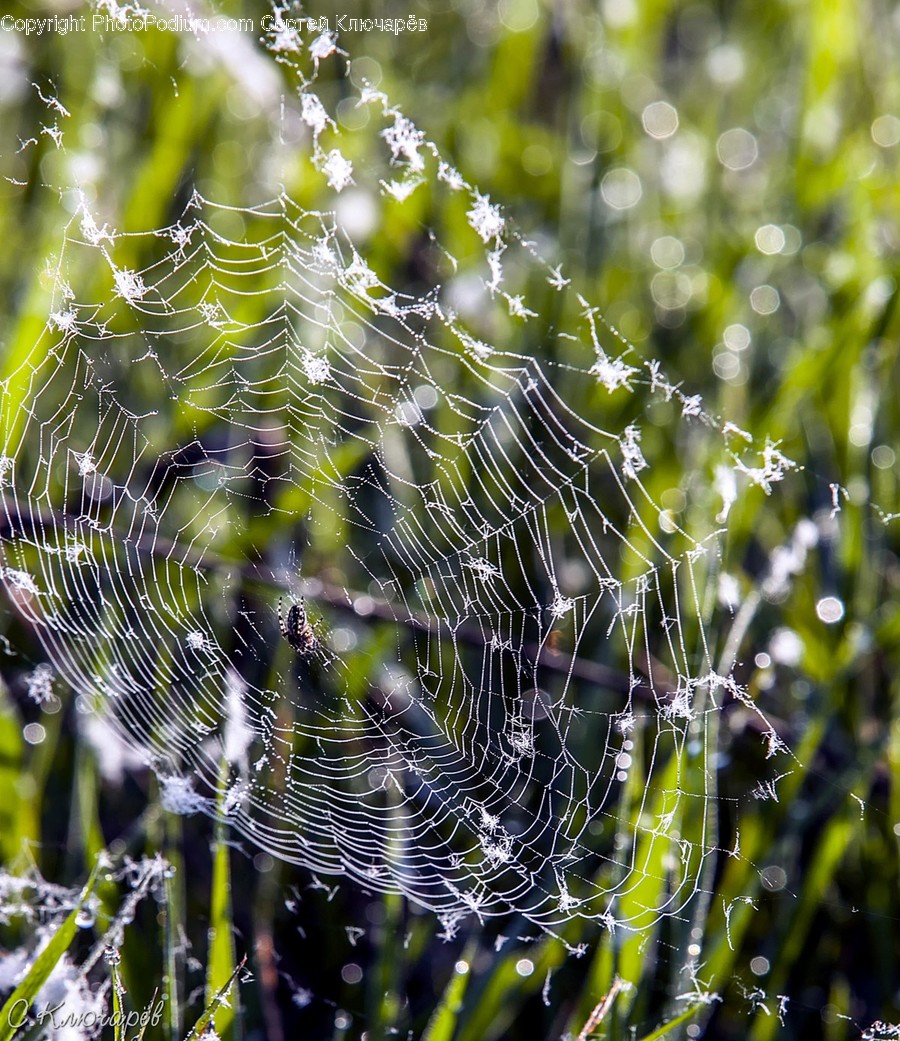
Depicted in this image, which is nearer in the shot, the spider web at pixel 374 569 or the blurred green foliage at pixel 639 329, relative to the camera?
the blurred green foliage at pixel 639 329

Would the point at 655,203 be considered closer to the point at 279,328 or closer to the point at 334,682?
the point at 279,328

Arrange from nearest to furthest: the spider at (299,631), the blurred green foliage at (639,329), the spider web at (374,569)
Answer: the blurred green foliage at (639,329)
the spider web at (374,569)
the spider at (299,631)

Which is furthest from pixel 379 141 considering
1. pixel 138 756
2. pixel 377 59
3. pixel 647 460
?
pixel 138 756

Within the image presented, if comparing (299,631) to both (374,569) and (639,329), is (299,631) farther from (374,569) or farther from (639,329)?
(639,329)

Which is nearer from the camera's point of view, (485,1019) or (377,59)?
(485,1019)

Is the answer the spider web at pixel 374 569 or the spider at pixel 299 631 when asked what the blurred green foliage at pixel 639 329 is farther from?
the spider at pixel 299 631

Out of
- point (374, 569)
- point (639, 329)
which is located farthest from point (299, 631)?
point (639, 329)

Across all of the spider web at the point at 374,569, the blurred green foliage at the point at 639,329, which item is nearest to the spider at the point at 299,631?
the spider web at the point at 374,569
